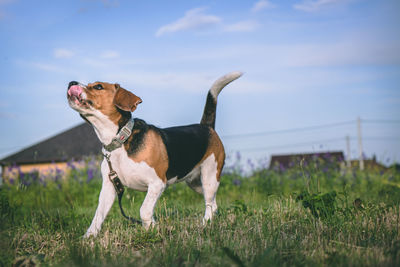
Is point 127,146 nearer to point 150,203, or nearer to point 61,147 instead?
point 150,203

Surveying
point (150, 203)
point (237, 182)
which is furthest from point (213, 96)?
point (237, 182)

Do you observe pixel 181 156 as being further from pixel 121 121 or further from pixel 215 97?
pixel 215 97

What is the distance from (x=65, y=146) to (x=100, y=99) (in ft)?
89.7

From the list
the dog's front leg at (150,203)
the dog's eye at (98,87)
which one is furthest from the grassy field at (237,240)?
the dog's eye at (98,87)

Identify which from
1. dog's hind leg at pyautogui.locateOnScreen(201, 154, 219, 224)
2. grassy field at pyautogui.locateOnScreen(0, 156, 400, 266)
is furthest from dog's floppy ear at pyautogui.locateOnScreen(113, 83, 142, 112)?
dog's hind leg at pyautogui.locateOnScreen(201, 154, 219, 224)

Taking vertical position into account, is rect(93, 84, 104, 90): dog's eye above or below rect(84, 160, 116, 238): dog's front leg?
above

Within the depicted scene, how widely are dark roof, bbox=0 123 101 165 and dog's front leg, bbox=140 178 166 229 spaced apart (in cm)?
2415

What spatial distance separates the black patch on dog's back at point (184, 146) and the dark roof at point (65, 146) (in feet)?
76.2

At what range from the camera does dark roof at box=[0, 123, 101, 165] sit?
28.5 m

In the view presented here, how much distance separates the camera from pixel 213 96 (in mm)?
5961

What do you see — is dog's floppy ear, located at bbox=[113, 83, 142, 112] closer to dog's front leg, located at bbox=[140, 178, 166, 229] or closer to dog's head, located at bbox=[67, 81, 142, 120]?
dog's head, located at bbox=[67, 81, 142, 120]

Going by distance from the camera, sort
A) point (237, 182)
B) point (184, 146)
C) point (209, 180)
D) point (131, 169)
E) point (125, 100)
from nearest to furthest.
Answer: point (125, 100), point (131, 169), point (184, 146), point (209, 180), point (237, 182)

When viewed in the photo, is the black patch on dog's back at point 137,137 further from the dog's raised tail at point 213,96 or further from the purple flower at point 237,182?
the purple flower at point 237,182

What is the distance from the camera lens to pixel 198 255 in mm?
2918
